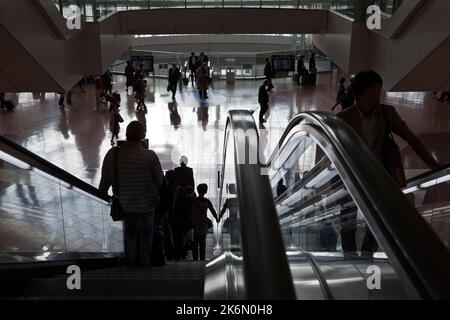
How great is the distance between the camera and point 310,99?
18438mm

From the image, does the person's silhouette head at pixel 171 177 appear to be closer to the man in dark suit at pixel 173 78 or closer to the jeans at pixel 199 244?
the jeans at pixel 199 244

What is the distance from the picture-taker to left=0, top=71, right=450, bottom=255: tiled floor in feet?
17.2

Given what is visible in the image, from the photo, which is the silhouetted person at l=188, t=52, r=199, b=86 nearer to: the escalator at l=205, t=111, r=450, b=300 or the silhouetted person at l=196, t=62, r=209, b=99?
the silhouetted person at l=196, t=62, r=209, b=99

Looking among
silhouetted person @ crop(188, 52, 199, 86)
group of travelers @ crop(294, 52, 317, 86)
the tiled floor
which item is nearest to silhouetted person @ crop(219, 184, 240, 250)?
the tiled floor

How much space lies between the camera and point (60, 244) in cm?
512

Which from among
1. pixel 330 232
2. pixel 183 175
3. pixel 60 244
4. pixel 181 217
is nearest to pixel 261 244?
pixel 330 232

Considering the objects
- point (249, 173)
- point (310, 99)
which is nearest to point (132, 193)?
point (249, 173)

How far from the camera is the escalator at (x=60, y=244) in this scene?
3516mm

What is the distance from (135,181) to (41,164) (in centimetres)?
80

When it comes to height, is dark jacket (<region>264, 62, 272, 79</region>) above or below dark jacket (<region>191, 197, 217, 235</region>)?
above

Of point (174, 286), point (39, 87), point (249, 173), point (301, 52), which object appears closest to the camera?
point (249, 173)

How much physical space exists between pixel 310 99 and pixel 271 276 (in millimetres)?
17451

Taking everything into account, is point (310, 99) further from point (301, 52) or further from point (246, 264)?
point (246, 264)

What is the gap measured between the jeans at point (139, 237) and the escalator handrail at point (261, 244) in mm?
2454
